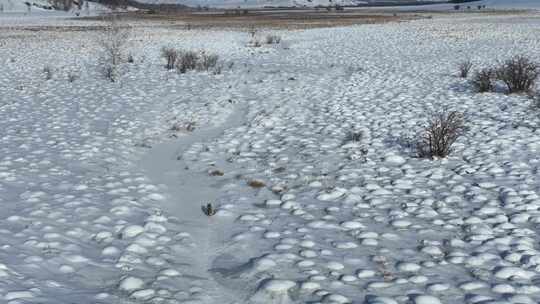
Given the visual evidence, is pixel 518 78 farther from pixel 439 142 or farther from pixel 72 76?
pixel 72 76

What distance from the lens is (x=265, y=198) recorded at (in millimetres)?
8266

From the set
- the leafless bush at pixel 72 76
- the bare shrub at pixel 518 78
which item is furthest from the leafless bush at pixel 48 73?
the bare shrub at pixel 518 78

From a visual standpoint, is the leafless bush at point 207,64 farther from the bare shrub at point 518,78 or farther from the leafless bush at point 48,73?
the bare shrub at point 518,78

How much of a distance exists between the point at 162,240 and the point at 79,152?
4587 millimetres

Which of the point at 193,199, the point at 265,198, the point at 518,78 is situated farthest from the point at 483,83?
the point at 193,199

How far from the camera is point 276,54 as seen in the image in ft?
93.7

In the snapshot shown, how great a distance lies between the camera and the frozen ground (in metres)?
5.56

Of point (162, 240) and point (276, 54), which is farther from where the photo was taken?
point (276, 54)

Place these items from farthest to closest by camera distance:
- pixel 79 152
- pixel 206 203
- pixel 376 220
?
1. pixel 79 152
2. pixel 206 203
3. pixel 376 220

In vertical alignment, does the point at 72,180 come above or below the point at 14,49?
below

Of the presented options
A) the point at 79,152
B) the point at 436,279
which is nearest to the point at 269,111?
the point at 79,152

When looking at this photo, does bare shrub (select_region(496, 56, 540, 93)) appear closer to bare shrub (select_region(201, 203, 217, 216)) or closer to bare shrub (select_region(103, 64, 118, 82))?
bare shrub (select_region(201, 203, 217, 216))

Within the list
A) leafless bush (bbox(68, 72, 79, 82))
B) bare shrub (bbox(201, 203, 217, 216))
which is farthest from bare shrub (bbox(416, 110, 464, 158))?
leafless bush (bbox(68, 72, 79, 82))

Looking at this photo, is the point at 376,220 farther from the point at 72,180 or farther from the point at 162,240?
the point at 72,180
